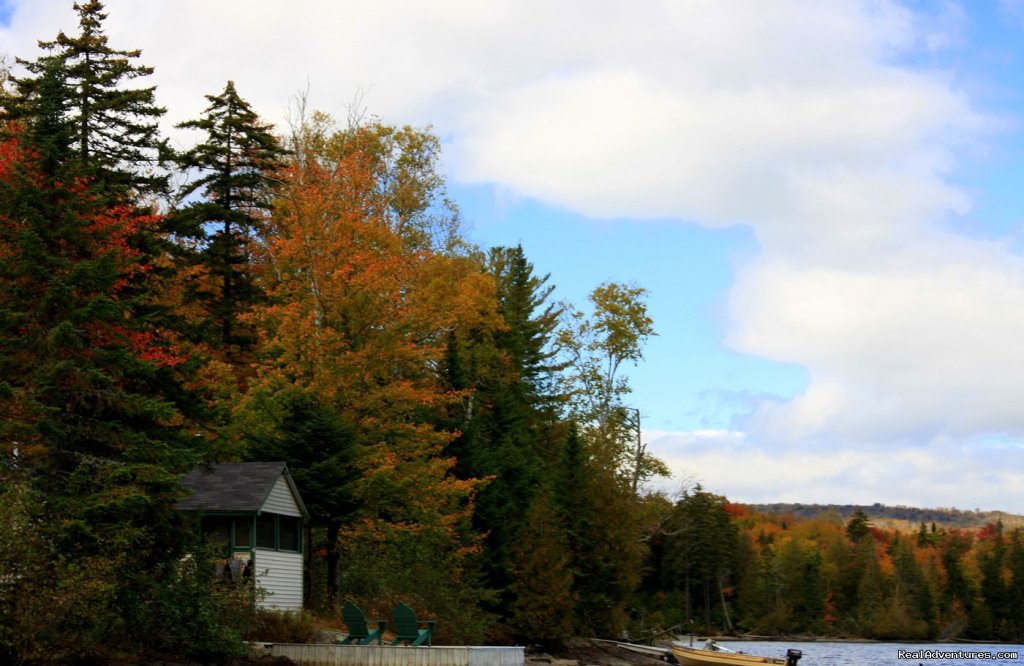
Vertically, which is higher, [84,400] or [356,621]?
[84,400]

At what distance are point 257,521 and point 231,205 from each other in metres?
22.7

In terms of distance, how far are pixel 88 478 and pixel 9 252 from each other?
5.34m

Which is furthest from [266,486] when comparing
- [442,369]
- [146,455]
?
[442,369]

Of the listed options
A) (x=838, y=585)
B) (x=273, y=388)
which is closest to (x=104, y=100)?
(x=273, y=388)

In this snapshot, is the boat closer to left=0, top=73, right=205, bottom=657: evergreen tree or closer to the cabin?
the cabin

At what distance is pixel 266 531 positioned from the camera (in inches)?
1292

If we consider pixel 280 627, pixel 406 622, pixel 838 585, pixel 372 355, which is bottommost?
pixel 838 585

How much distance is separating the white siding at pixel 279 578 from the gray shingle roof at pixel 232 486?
1451mm

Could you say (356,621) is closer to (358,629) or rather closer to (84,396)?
(358,629)

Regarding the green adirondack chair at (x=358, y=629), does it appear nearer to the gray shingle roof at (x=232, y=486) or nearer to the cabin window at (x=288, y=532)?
the gray shingle roof at (x=232, y=486)

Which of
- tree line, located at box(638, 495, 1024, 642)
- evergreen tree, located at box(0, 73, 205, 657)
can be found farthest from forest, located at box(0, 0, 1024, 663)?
tree line, located at box(638, 495, 1024, 642)

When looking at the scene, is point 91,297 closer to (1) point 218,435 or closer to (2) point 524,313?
(1) point 218,435

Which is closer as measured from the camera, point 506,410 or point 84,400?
point 84,400

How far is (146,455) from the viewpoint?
25.2 meters
